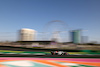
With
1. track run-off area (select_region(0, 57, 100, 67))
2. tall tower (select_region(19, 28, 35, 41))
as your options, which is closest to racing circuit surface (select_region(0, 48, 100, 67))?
track run-off area (select_region(0, 57, 100, 67))

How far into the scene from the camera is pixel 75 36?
88438 millimetres

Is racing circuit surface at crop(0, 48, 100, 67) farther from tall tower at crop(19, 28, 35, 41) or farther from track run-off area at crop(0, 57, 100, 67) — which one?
tall tower at crop(19, 28, 35, 41)

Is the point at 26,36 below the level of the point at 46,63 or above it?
above

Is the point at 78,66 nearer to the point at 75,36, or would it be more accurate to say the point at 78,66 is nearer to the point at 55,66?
the point at 55,66

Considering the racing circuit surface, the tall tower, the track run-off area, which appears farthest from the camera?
the tall tower

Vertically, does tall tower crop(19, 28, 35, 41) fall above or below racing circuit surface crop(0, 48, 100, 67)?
above

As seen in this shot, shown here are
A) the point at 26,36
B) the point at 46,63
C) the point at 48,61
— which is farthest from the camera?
the point at 26,36

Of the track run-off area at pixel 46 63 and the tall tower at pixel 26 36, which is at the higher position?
the tall tower at pixel 26 36

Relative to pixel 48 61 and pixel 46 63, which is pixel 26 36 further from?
pixel 46 63

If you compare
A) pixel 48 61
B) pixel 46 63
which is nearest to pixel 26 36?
pixel 48 61

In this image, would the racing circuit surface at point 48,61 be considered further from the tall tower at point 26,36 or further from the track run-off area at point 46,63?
the tall tower at point 26,36

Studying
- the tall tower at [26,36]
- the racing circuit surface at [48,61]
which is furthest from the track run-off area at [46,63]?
the tall tower at [26,36]

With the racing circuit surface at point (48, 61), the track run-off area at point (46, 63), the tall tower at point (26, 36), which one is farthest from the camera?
the tall tower at point (26, 36)

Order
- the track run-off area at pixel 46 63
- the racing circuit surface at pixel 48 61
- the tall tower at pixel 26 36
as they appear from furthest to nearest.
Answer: the tall tower at pixel 26 36 → the racing circuit surface at pixel 48 61 → the track run-off area at pixel 46 63
